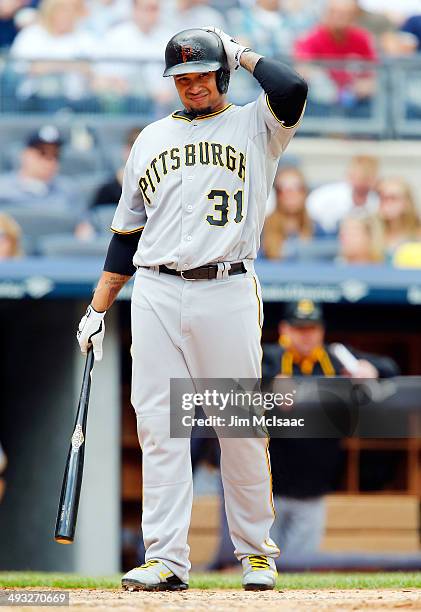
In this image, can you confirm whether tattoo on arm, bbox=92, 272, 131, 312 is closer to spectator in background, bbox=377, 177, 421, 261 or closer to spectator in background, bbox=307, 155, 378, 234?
spectator in background, bbox=377, 177, 421, 261

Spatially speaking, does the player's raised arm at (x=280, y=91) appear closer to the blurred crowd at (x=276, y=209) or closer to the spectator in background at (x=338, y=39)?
the blurred crowd at (x=276, y=209)

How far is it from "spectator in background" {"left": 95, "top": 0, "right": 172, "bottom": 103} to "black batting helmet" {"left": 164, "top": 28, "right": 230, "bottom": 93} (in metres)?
5.73

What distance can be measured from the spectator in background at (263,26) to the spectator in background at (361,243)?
2.40 m

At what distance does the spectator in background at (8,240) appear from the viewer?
343 inches

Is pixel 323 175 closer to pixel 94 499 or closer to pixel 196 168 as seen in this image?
pixel 94 499

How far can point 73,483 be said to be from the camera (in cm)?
417

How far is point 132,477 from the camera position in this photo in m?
9.13

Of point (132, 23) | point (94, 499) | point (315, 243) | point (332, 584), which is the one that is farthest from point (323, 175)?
point (332, 584)

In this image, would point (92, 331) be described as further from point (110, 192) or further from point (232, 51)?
point (110, 192)

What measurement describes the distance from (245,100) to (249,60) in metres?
5.65

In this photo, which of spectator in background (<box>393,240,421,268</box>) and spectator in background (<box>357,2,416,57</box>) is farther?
spectator in background (<box>357,2,416,57</box>)

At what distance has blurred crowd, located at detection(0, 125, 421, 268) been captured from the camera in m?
9.05

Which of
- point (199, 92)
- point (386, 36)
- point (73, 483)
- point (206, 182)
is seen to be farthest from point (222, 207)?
point (386, 36)

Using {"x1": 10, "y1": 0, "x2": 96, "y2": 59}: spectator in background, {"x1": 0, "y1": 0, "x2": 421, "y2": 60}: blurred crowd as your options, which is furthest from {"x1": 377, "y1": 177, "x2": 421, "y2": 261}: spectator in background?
{"x1": 10, "y1": 0, "x2": 96, "y2": 59}: spectator in background
